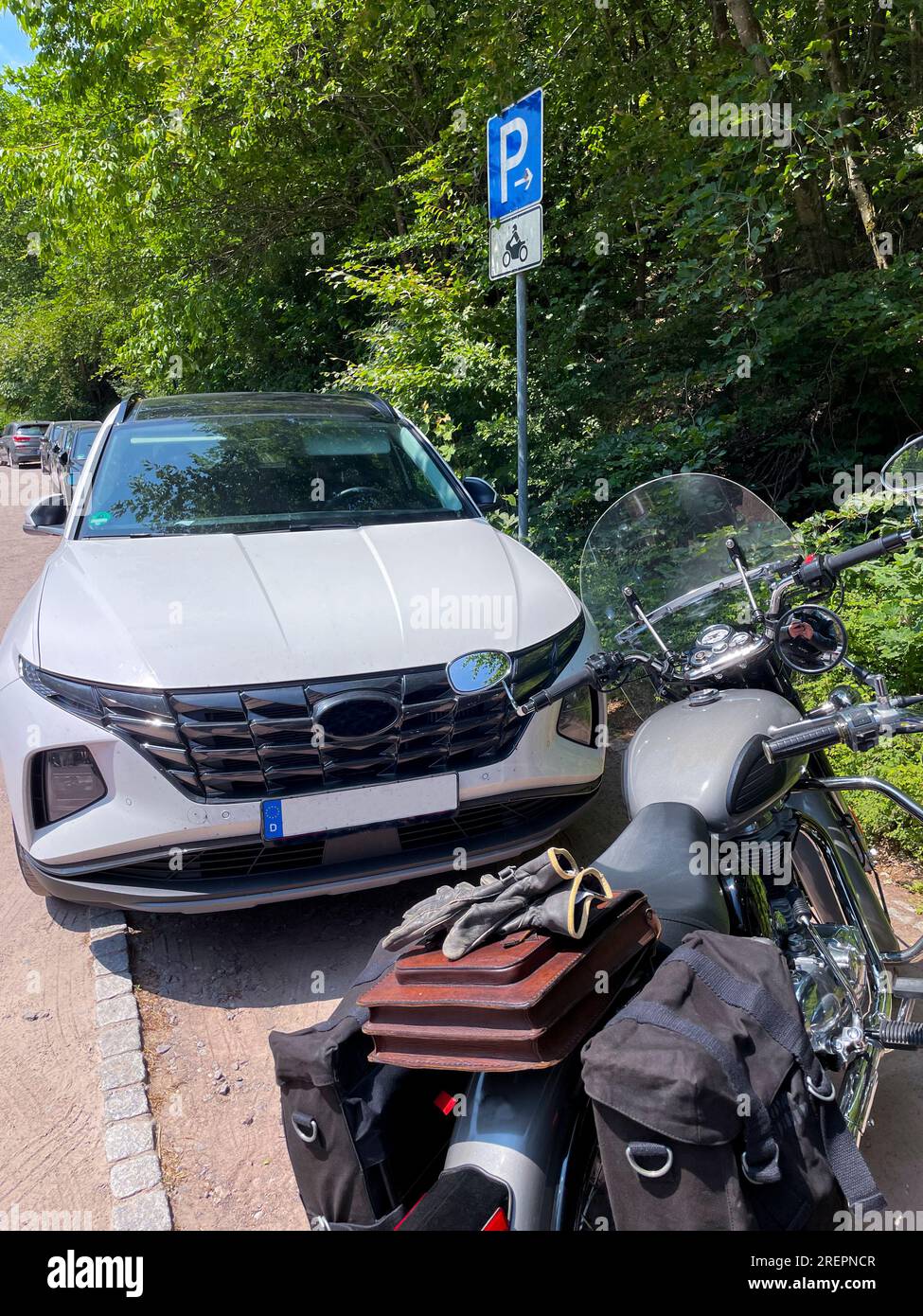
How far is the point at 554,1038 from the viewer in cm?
149

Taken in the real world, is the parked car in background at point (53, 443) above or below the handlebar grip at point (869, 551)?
above

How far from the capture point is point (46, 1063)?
2842 mm

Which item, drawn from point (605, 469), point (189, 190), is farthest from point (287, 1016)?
point (189, 190)

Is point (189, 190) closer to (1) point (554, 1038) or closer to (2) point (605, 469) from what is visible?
(2) point (605, 469)

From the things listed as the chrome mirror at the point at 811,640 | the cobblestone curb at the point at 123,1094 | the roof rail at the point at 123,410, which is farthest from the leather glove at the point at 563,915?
the roof rail at the point at 123,410

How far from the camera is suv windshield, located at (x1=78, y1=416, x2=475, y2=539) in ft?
13.2

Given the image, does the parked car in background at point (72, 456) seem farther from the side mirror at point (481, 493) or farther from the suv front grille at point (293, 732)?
the suv front grille at point (293, 732)

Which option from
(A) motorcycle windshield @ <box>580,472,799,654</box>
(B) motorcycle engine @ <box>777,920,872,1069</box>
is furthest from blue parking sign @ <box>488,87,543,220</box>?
(B) motorcycle engine @ <box>777,920,872,1069</box>

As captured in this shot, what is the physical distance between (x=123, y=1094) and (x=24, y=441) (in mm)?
29431

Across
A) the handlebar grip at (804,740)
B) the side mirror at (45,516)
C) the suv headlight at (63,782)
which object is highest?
the side mirror at (45,516)

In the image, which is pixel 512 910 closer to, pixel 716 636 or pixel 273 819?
pixel 716 636

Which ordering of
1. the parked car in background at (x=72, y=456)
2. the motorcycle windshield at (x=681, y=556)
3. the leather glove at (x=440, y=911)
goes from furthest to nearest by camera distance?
the parked car in background at (x=72, y=456) < the motorcycle windshield at (x=681, y=556) < the leather glove at (x=440, y=911)

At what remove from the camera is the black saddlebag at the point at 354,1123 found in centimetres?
162

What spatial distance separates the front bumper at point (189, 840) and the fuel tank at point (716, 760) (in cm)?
101
